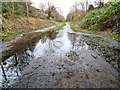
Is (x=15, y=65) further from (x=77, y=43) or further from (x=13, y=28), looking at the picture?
(x=13, y=28)

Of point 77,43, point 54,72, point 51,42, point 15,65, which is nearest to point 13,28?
point 51,42

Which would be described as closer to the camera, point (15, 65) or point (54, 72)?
point (54, 72)

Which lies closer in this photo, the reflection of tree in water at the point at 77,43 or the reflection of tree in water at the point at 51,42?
the reflection of tree in water at the point at 51,42

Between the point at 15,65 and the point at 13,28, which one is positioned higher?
the point at 13,28

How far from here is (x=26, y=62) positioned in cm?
660

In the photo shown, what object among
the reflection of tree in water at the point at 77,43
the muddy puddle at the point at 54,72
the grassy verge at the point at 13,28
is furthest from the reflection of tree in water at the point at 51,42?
the grassy verge at the point at 13,28

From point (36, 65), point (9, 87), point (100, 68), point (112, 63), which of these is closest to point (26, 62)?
point (36, 65)

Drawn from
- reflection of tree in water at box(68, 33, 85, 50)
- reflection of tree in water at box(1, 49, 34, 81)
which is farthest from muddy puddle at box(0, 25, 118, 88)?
reflection of tree in water at box(68, 33, 85, 50)

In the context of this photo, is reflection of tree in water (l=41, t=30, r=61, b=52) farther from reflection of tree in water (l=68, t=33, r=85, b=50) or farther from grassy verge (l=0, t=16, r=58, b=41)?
grassy verge (l=0, t=16, r=58, b=41)

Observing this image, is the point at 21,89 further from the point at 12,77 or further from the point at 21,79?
the point at 12,77

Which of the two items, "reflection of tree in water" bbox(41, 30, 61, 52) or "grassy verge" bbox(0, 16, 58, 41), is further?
"grassy verge" bbox(0, 16, 58, 41)

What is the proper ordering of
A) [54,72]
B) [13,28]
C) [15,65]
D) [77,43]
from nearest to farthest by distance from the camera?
[54,72] < [15,65] < [77,43] < [13,28]

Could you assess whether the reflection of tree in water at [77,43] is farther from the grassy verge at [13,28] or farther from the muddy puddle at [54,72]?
the grassy verge at [13,28]

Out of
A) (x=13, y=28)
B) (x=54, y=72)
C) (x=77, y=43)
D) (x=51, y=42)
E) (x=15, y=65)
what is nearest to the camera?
(x=54, y=72)
